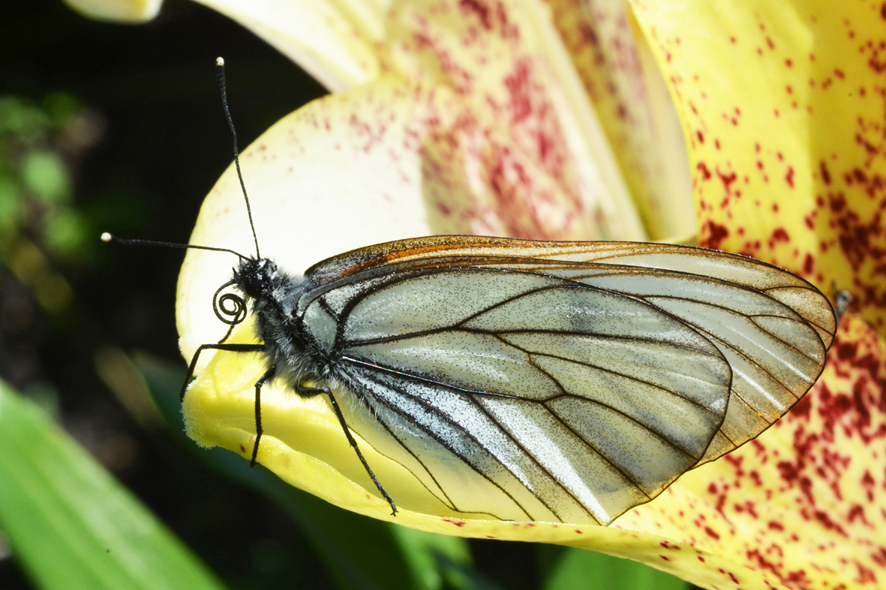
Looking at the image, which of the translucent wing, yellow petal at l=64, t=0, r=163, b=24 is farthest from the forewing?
yellow petal at l=64, t=0, r=163, b=24

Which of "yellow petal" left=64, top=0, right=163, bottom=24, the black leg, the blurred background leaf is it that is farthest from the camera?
the blurred background leaf

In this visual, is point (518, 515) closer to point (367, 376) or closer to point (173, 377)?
point (367, 376)

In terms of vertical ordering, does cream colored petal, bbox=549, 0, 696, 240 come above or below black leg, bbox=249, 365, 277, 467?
above

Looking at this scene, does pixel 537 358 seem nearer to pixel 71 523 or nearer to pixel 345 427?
pixel 345 427

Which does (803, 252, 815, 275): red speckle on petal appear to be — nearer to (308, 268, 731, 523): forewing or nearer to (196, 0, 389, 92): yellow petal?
(308, 268, 731, 523): forewing

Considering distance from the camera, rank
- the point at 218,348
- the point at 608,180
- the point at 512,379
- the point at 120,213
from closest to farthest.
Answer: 1. the point at 218,348
2. the point at 512,379
3. the point at 608,180
4. the point at 120,213

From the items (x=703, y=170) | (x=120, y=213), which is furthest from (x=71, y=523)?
(x=120, y=213)
